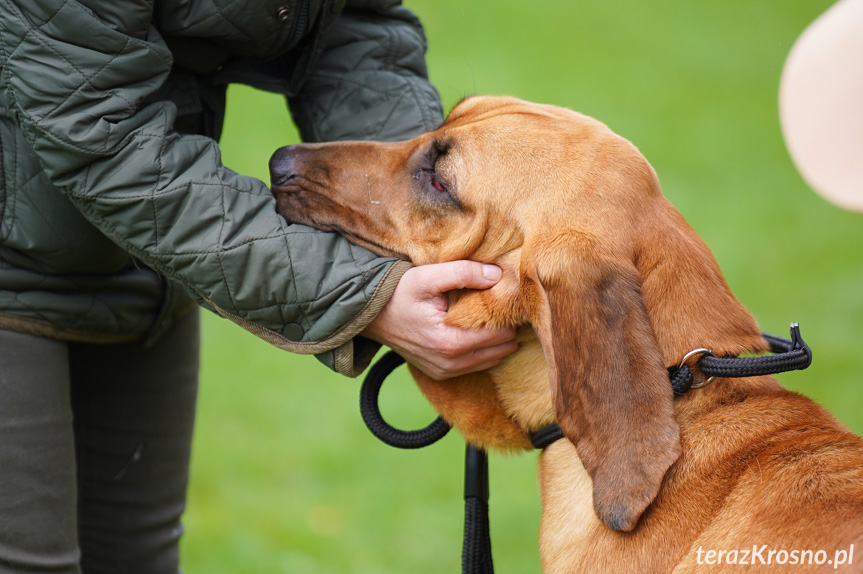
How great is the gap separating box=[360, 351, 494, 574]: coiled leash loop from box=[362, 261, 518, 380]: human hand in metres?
0.30

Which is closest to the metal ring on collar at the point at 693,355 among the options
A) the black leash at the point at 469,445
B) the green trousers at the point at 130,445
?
the black leash at the point at 469,445

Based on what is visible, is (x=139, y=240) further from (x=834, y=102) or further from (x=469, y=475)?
(x=834, y=102)

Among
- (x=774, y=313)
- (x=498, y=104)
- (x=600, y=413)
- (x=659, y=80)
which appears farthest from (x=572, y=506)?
(x=659, y=80)

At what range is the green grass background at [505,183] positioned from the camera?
5387 mm

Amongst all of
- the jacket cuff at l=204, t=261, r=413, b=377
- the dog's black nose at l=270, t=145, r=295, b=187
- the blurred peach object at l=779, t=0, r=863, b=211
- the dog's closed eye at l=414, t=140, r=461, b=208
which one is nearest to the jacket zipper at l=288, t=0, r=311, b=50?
the dog's black nose at l=270, t=145, r=295, b=187

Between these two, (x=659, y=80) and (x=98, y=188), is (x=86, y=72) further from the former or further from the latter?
(x=659, y=80)

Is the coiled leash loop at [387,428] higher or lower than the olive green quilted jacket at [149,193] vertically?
lower

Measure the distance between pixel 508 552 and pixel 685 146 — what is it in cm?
710

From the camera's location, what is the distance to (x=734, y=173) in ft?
34.6

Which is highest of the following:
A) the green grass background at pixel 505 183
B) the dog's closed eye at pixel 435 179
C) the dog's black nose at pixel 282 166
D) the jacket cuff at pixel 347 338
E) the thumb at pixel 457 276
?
the dog's closed eye at pixel 435 179

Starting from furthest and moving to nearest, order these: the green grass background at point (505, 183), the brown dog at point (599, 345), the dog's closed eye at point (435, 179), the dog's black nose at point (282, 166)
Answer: the green grass background at point (505, 183)
the dog's black nose at point (282, 166)
the dog's closed eye at point (435, 179)
the brown dog at point (599, 345)

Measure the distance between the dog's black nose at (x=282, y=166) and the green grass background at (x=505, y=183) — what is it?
857 millimetres

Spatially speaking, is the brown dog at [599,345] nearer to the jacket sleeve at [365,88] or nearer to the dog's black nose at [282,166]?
the dog's black nose at [282,166]

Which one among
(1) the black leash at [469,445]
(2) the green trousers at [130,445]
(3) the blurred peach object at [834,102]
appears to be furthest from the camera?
(3) the blurred peach object at [834,102]
